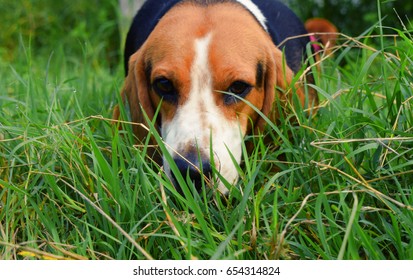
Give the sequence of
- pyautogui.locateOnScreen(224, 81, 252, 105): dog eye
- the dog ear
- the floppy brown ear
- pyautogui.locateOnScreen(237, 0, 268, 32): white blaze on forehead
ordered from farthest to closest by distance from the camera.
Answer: pyautogui.locateOnScreen(237, 0, 268, 32): white blaze on forehead < the floppy brown ear < the dog ear < pyautogui.locateOnScreen(224, 81, 252, 105): dog eye

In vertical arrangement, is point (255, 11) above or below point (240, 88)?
above

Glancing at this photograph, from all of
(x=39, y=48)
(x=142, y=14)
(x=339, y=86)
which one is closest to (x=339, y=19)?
(x=39, y=48)

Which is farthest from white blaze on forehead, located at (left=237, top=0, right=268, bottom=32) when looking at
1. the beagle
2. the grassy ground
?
the grassy ground

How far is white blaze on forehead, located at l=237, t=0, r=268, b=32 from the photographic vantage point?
4.15 metres

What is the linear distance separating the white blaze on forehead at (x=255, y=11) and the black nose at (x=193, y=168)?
1.34 metres

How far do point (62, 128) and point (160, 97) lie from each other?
21.3 inches

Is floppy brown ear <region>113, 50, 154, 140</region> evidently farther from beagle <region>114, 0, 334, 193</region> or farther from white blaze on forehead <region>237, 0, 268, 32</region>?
white blaze on forehead <region>237, 0, 268, 32</region>

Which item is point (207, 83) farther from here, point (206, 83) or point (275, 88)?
point (275, 88)

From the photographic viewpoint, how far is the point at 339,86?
3.75 meters

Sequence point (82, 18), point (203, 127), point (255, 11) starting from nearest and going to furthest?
point (203, 127) → point (255, 11) → point (82, 18)

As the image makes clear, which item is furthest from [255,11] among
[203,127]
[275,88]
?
[203,127]

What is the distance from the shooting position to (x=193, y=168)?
9.94 ft

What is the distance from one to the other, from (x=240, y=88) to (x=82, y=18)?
6.04 m
